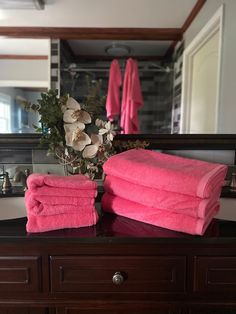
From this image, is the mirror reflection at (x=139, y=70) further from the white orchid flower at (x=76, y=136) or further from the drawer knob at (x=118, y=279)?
the drawer knob at (x=118, y=279)

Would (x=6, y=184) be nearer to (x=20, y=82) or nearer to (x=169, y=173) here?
(x=20, y=82)

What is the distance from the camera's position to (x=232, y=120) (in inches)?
43.6

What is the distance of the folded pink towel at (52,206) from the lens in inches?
28.2

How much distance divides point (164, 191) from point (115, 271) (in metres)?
0.27

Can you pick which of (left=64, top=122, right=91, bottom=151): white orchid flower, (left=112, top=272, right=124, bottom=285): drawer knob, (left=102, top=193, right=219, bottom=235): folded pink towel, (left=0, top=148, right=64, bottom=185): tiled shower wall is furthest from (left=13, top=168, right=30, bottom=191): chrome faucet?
(left=112, top=272, right=124, bottom=285): drawer knob

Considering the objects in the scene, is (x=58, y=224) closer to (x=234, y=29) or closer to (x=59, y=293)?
(x=59, y=293)

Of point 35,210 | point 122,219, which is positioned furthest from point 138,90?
point 35,210

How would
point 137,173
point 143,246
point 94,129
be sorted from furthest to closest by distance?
point 94,129 → point 137,173 → point 143,246

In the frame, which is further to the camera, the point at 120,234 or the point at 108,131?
the point at 108,131

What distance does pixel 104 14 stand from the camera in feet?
4.04

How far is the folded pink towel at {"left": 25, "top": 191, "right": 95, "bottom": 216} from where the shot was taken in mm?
717

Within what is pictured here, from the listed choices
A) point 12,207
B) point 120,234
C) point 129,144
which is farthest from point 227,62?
point 12,207

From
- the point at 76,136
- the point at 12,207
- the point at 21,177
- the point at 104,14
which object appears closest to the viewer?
the point at 76,136

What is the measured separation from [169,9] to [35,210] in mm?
1130
